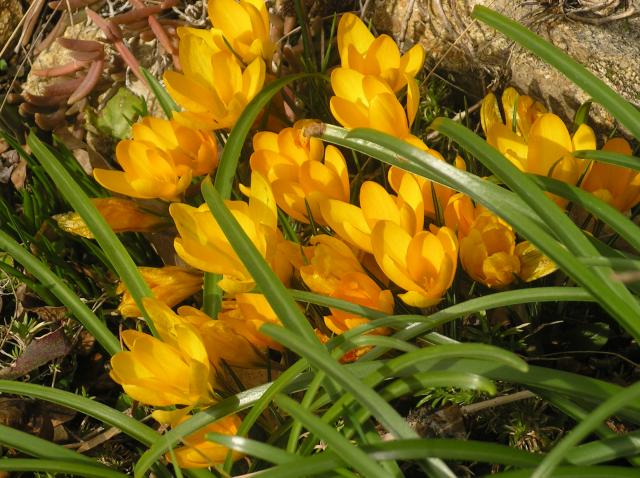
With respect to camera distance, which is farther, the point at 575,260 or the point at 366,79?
the point at 366,79

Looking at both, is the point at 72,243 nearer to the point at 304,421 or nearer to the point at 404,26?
the point at 404,26

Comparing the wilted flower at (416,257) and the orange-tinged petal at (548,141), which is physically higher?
the orange-tinged petal at (548,141)

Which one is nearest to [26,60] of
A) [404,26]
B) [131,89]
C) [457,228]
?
[131,89]

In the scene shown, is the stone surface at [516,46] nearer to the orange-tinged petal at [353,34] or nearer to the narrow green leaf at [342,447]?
→ the orange-tinged petal at [353,34]

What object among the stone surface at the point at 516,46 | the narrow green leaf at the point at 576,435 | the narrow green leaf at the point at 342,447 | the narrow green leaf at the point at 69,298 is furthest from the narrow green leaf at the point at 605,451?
the stone surface at the point at 516,46

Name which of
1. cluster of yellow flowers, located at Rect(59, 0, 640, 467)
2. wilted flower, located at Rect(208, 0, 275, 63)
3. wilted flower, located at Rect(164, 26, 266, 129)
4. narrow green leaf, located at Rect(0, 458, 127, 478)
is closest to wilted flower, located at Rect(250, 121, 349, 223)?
cluster of yellow flowers, located at Rect(59, 0, 640, 467)

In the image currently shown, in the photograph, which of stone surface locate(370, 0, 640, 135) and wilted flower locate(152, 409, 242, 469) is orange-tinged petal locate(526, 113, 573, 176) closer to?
stone surface locate(370, 0, 640, 135)
